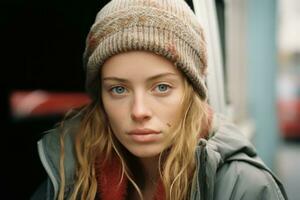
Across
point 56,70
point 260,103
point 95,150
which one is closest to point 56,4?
point 56,70

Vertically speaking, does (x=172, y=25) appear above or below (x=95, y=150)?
above

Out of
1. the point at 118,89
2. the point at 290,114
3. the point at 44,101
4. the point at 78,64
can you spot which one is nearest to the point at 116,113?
the point at 118,89

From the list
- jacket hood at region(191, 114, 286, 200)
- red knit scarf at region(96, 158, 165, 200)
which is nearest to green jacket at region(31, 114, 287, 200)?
jacket hood at region(191, 114, 286, 200)

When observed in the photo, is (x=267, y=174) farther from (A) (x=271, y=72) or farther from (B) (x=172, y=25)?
(A) (x=271, y=72)

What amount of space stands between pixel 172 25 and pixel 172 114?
24 cm

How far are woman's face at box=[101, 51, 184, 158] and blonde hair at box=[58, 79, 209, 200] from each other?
0.04m

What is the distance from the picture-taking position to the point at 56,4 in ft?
8.90

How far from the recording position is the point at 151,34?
130 cm

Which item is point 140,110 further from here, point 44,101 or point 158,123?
point 44,101

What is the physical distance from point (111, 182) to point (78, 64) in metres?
2.06

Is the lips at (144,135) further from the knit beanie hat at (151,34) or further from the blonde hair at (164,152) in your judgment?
A: the knit beanie hat at (151,34)

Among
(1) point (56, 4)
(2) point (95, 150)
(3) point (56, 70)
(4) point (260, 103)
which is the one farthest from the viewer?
(4) point (260, 103)

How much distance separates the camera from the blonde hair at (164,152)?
138 centimetres

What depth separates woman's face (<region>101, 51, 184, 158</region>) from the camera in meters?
1.31
